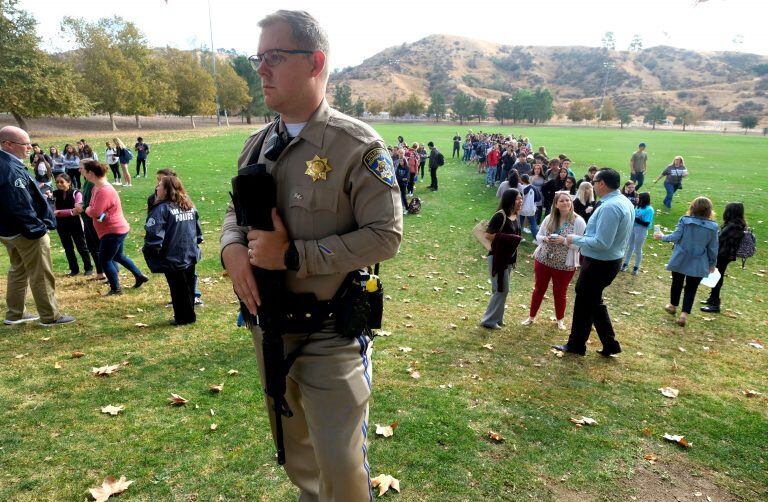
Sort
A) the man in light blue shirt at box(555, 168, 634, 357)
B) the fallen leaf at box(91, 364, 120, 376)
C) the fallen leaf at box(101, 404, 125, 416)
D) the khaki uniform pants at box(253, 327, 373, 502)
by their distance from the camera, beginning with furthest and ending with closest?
the man in light blue shirt at box(555, 168, 634, 357) < the fallen leaf at box(91, 364, 120, 376) < the fallen leaf at box(101, 404, 125, 416) < the khaki uniform pants at box(253, 327, 373, 502)

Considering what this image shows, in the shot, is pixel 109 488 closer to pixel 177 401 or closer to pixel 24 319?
pixel 177 401

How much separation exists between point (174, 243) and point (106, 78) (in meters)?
60.3

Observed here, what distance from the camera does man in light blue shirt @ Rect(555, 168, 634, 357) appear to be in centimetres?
550

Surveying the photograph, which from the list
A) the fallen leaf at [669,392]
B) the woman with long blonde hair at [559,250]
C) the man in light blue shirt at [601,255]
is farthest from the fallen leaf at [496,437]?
the woman with long blonde hair at [559,250]

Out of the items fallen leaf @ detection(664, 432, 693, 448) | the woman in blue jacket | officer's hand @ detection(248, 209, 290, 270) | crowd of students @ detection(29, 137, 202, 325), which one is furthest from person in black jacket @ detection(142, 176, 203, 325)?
the woman in blue jacket

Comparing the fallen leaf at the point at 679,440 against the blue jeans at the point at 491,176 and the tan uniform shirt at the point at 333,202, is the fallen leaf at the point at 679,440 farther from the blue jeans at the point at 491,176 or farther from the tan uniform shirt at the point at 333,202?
the blue jeans at the point at 491,176

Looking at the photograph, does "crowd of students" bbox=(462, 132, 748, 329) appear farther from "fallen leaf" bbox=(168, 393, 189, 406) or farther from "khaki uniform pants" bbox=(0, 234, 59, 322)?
"khaki uniform pants" bbox=(0, 234, 59, 322)

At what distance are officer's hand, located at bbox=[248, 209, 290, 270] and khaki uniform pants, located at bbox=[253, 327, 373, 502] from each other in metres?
0.44

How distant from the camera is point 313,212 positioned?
2191 millimetres

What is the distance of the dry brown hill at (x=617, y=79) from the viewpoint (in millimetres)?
133875

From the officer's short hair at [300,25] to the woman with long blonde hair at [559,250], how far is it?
510cm

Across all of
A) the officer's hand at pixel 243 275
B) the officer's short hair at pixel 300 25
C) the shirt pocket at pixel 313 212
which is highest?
the officer's short hair at pixel 300 25

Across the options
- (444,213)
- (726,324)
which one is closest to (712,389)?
(726,324)

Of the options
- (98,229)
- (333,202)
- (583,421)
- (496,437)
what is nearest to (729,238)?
(583,421)
